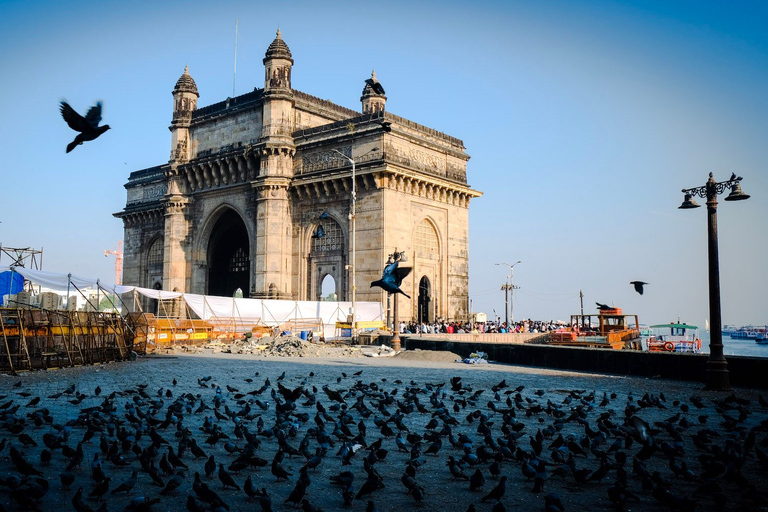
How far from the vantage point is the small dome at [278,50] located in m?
36.4

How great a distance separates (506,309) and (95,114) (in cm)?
5125

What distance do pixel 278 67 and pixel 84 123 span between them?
28532 mm

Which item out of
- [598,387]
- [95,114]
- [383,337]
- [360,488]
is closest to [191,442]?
[360,488]

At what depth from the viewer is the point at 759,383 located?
13219 millimetres

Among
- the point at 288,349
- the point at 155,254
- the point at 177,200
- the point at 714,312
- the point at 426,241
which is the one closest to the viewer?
the point at 714,312

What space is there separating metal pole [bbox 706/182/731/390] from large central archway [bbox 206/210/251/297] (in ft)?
110

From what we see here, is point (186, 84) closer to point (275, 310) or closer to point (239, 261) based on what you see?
point (239, 261)

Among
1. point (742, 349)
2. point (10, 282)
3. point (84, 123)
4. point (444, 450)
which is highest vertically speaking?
point (84, 123)

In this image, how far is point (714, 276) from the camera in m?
12.6

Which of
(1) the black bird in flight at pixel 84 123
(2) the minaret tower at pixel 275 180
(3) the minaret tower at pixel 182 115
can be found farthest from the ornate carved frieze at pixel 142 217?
(1) the black bird in flight at pixel 84 123

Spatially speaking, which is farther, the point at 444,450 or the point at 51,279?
the point at 51,279

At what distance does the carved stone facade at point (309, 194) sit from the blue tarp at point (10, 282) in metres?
15.8

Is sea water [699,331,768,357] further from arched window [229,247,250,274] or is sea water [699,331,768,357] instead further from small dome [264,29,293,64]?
small dome [264,29,293,64]

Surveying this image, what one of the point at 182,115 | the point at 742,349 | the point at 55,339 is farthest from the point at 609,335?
the point at 742,349
